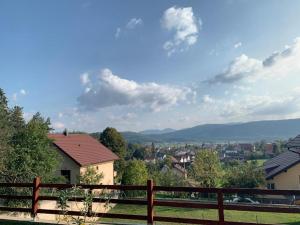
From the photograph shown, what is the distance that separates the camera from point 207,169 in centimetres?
4322

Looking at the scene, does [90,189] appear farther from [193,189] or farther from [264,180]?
[264,180]

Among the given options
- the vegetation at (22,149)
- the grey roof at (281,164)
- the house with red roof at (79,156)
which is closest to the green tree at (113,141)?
the house with red roof at (79,156)

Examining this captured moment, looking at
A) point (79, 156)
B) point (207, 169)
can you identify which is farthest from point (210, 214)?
point (207, 169)

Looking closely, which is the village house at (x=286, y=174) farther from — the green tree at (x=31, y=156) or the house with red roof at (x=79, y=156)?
the green tree at (x=31, y=156)

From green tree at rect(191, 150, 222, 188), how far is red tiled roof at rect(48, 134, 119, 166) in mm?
10269

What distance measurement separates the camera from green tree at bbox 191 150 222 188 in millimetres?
42969

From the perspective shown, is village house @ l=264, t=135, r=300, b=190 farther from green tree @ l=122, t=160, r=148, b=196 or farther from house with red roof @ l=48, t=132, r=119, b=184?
house with red roof @ l=48, t=132, r=119, b=184

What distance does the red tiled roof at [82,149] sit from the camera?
1444 inches

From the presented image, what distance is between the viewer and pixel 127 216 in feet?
32.9

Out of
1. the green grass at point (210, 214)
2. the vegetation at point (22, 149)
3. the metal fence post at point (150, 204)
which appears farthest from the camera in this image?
the green grass at point (210, 214)

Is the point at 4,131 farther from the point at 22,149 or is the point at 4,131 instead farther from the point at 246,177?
the point at 246,177

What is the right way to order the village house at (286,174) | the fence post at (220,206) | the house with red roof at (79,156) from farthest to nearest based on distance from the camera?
the village house at (286,174), the house with red roof at (79,156), the fence post at (220,206)

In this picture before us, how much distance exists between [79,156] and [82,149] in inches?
103

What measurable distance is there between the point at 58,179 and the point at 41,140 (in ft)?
20.1
